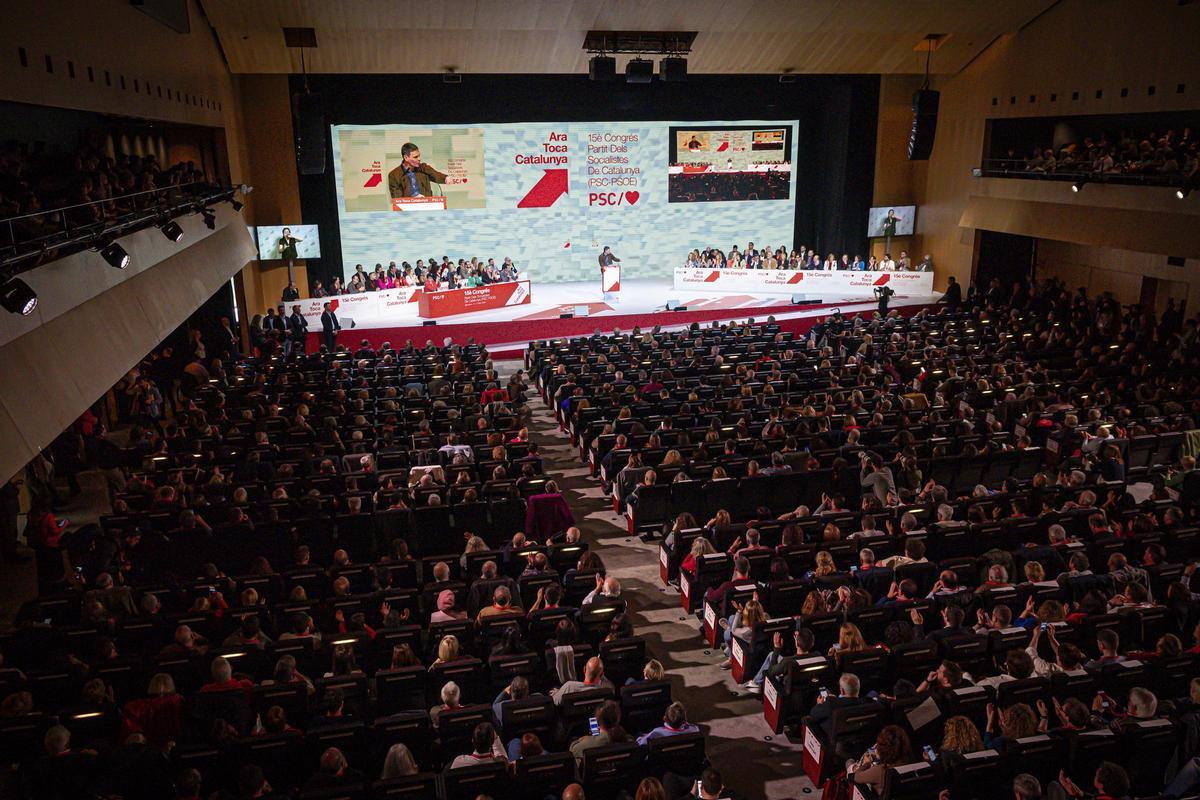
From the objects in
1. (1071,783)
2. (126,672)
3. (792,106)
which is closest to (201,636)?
(126,672)

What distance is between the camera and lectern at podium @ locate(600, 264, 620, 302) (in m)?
24.9

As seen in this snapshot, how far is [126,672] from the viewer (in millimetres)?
6789

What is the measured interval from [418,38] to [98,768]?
17904mm

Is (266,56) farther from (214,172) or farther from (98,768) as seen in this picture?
(98,768)

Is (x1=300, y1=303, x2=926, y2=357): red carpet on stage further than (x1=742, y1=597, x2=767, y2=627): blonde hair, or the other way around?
(x1=300, y1=303, x2=926, y2=357): red carpet on stage

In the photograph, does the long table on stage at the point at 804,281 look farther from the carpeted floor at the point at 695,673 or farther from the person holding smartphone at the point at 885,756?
the person holding smartphone at the point at 885,756

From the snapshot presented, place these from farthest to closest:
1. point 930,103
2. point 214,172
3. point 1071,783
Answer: point 930,103 → point 214,172 → point 1071,783

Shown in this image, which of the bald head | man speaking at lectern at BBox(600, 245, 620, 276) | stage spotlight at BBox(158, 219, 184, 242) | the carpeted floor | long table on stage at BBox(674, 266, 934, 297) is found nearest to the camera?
the bald head

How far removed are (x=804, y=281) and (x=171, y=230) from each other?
17.2 meters

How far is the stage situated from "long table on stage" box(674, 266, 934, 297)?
0.65ft

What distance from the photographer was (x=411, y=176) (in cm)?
2473

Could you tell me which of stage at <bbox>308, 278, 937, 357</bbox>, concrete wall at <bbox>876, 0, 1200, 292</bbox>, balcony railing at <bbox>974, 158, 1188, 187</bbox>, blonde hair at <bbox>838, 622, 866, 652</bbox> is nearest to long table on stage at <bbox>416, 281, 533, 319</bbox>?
stage at <bbox>308, 278, 937, 357</bbox>

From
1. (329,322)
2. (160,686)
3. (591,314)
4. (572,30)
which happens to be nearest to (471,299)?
(591,314)

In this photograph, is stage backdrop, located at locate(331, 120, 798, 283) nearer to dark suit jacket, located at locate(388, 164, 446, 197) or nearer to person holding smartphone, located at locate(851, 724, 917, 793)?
dark suit jacket, located at locate(388, 164, 446, 197)
